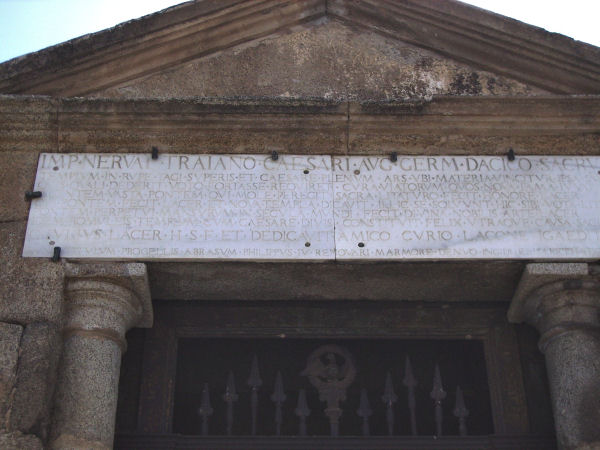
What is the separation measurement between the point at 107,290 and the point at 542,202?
8.49 feet

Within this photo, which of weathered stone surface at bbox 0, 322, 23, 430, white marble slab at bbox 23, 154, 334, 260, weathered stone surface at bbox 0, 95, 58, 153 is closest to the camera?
weathered stone surface at bbox 0, 322, 23, 430

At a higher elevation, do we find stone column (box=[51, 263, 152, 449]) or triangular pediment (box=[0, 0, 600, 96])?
triangular pediment (box=[0, 0, 600, 96])


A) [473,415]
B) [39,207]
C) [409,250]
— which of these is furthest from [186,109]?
[473,415]

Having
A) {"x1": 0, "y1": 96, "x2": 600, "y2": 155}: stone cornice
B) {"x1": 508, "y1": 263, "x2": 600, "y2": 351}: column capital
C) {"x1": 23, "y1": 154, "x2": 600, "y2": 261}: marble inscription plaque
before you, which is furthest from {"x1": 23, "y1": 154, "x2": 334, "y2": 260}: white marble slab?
{"x1": 508, "y1": 263, "x2": 600, "y2": 351}: column capital

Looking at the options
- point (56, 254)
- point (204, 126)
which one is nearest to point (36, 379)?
point (56, 254)

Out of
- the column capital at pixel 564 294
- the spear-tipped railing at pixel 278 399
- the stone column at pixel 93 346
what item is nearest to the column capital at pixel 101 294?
the stone column at pixel 93 346

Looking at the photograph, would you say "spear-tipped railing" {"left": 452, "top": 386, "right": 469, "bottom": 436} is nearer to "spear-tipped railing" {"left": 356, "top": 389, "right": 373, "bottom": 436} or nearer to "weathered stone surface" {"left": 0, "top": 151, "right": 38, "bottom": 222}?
"spear-tipped railing" {"left": 356, "top": 389, "right": 373, "bottom": 436}

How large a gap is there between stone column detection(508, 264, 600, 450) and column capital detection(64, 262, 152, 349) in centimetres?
229

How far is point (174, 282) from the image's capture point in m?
5.44

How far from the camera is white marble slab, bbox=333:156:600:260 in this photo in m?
5.24

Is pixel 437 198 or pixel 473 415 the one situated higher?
pixel 437 198

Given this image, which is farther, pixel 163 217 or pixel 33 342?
pixel 163 217

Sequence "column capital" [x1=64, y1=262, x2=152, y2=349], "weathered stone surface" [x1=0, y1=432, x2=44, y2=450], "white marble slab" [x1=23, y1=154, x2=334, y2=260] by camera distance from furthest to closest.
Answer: "white marble slab" [x1=23, y1=154, x2=334, y2=260] < "column capital" [x1=64, y1=262, x2=152, y2=349] < "weathered stone surface" [x1=0, y1=432, x2=44, y2=450]

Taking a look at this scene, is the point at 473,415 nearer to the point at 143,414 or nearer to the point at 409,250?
the point at 409,250
